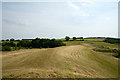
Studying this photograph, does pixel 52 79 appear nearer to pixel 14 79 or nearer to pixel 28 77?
pixel 28 77

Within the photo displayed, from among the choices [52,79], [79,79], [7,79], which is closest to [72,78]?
[79,79]

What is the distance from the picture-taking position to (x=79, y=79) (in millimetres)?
5809

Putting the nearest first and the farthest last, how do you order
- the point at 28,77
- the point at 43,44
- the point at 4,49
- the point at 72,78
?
the point at 28,77, the point at 72,78, the point at 4,49, the point at 43,44

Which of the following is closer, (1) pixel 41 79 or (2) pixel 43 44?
(1) pixel 41 79

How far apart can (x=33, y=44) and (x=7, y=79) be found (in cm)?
4285

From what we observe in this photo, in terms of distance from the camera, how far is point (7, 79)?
16.9 feet

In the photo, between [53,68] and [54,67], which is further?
[54,67]

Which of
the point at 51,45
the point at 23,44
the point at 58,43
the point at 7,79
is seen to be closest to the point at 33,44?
the point at 23,44

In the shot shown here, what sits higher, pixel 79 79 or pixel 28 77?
pixel 28 77

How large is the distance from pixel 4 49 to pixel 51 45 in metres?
24.8

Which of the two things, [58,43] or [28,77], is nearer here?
[28,77]

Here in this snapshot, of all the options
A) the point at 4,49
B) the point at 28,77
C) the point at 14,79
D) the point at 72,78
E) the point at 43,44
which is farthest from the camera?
the point at 43,44

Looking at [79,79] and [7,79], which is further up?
[7,79]

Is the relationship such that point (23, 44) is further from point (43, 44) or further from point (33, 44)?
point (43, 44)
